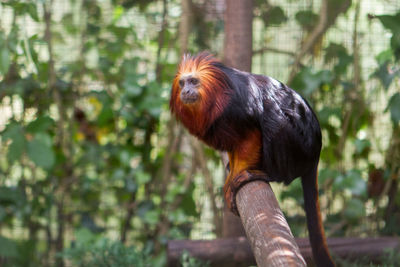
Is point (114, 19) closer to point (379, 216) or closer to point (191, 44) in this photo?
point (191, 44)

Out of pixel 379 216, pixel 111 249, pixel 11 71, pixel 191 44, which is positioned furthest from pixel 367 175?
pixel 11 71

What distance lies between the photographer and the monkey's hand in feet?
4.82

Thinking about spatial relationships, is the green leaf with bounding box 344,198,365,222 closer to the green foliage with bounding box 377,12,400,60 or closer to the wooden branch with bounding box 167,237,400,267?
the wooden branch with bounding box 167,237,400,267

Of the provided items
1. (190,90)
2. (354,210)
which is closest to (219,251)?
(190,90)

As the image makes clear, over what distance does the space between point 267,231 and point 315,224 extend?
2.07 ft

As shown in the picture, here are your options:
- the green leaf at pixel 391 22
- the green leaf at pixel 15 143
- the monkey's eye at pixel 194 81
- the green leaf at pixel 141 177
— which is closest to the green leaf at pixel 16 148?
the green leaf at pixel 15 143

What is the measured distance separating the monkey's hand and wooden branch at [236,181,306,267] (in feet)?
0.55

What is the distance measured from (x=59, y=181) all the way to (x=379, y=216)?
189 centimetres

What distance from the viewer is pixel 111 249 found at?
2.28 m

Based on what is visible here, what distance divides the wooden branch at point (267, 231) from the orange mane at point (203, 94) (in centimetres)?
37

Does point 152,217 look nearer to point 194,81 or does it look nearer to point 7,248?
point 7,248

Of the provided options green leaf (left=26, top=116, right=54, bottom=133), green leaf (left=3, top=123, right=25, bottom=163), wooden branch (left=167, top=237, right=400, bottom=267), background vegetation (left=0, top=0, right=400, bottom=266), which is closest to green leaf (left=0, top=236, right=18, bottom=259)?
background vegetation (left=0, top=0, right=400, bottom=266)

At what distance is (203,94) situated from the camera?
61.1 inches

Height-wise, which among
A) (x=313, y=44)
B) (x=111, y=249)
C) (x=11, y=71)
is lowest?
(x=111, y=249)
